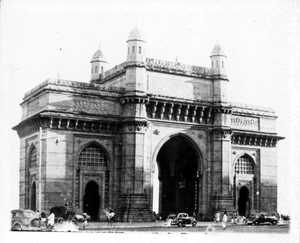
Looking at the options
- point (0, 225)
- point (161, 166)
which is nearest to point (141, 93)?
point (161, 166)

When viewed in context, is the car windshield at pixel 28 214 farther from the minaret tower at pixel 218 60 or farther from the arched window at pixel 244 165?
the arched window at pixel 244 165

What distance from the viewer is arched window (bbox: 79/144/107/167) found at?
32844 mm

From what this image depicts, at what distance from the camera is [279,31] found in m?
21.8

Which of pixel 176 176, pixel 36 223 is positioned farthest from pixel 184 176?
pixel 36 223

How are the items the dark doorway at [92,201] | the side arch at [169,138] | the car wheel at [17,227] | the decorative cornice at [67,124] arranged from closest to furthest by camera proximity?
the car wheel at [17,227] < the decorative cornice at [67,124] < the dark doorway at [92,201] < the side arch at [169,138]

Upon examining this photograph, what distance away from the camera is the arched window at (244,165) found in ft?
127

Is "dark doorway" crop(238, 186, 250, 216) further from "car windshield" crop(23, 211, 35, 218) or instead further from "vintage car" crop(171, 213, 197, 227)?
"car windshield" crop(23, 211, 35, 218)

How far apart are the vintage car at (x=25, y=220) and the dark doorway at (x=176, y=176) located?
14.1m

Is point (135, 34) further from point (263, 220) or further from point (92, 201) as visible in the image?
point (263, 220)

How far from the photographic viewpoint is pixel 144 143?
33.6 meters

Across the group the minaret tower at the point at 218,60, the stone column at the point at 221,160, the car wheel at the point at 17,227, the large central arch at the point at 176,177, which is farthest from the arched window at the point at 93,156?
the minaret tower at the point at 218,60

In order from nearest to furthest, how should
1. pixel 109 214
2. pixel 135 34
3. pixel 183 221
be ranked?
pixel 183 221
pixel 109 214
pixel 135 34

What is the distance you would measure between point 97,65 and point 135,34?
7.45 m

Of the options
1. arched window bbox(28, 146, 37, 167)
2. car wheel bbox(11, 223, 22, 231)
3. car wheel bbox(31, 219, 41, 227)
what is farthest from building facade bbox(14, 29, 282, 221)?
car wheel bbox(11, 223, 22, 231)
